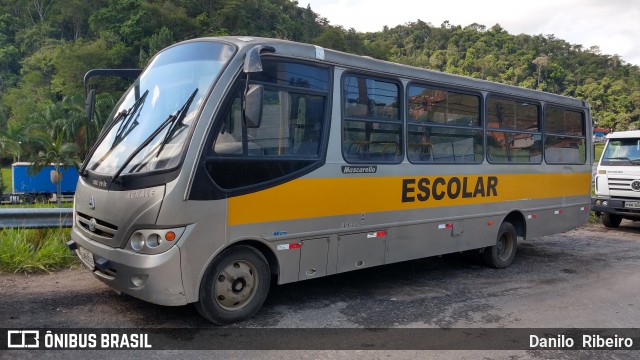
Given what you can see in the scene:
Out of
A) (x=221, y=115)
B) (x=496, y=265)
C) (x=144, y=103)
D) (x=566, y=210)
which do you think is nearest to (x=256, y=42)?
(x=221, y=115)

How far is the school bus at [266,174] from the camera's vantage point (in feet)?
14.9

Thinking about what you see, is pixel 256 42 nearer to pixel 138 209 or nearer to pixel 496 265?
pixel 138 209

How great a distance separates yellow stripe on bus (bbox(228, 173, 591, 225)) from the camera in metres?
5.06

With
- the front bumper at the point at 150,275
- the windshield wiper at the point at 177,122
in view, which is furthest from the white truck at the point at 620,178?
the front bumper at the point at 150,275

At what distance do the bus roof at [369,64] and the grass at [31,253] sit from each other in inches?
147

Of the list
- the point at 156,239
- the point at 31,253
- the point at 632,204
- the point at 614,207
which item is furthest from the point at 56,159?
the point at 156,239

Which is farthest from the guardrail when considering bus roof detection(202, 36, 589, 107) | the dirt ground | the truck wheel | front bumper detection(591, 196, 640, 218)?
the truck wheel

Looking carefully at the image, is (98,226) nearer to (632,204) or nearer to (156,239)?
(156,239)

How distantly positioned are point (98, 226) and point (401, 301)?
11.4ft

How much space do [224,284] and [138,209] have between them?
108 cm

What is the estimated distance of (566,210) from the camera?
9.38m

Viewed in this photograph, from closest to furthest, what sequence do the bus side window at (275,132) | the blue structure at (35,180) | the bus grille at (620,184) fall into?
the bus side window at (275,132)
the bus grille at (620,184)
the blue structure at (35,180)

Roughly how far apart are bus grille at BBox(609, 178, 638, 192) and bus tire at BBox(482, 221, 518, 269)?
555 cm

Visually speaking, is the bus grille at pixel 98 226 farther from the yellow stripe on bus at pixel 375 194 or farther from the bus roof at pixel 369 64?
the bus roof at pixel 369 64
